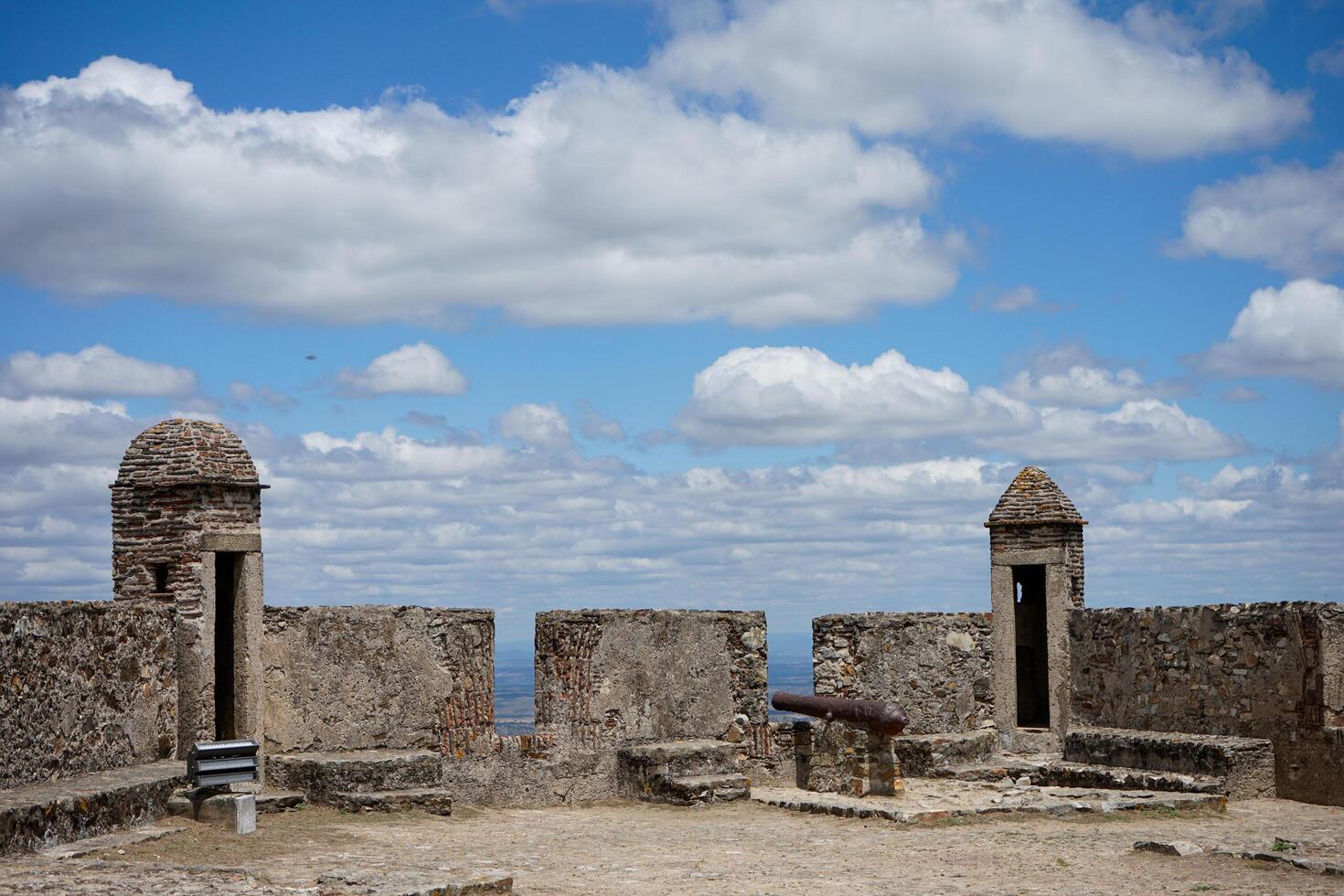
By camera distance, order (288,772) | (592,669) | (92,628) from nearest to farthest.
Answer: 1. (92,628)
2. (288,772)
3. (592,669)

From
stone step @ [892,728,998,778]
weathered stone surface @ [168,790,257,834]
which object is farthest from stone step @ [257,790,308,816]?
stone step @ [892,728,998,778]

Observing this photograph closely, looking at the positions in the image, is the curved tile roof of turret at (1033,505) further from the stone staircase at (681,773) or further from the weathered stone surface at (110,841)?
the weathered stone surface at (110,841)

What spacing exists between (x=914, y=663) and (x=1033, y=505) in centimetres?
419

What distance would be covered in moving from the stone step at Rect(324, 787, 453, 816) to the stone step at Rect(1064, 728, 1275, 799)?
6.42 metres

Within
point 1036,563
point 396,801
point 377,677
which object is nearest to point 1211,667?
point 1036,563

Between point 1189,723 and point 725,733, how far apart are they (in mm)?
4556

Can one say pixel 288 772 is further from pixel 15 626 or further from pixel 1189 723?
pixel 1189 723

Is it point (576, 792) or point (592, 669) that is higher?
point (592, 669)

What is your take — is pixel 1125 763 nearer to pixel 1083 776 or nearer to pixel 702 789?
pixel 1083 776

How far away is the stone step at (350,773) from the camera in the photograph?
12.2 meters

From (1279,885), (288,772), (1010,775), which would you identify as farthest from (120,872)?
(1010,775)

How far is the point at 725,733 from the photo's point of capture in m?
14.9

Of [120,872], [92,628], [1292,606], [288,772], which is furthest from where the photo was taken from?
[1292,606]

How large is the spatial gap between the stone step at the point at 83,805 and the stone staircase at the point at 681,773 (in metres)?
4.33
